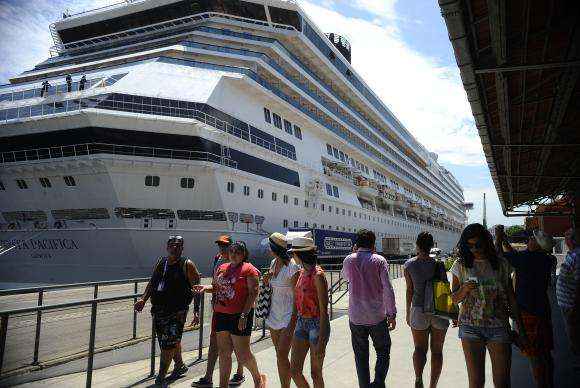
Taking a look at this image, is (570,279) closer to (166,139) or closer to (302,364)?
(302,364)

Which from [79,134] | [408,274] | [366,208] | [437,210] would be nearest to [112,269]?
[79,134]

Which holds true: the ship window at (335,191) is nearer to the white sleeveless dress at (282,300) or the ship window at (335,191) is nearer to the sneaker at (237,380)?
the sneaker at (237,380)

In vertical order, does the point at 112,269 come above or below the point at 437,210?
below

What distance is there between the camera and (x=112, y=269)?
58.2 feet

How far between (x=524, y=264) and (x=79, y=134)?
1831 centimetres

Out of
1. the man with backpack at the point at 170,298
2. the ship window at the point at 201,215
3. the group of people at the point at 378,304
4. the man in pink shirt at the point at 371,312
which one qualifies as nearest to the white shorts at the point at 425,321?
the group of people at the point at 378,304

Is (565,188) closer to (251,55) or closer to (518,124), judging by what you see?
(518,124)

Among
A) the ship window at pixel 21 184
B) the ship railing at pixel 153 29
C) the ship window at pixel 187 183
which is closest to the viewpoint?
the ship window at pixel 187 183

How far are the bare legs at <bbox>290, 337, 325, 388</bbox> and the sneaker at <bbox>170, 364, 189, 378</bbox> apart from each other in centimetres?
199

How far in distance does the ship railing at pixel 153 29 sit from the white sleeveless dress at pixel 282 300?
1136 inches

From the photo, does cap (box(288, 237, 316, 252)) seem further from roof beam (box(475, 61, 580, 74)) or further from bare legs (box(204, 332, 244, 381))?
roof beam (box(475, 61, 580, 74))

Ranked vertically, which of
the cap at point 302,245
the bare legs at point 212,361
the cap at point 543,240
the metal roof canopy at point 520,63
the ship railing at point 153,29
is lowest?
the bare legs at point 212,361

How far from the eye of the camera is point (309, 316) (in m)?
4.07

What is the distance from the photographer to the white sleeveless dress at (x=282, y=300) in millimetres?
4234
